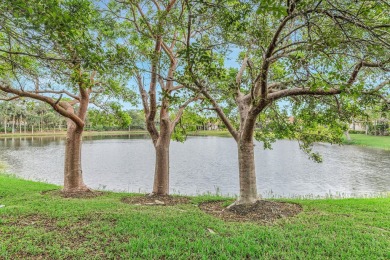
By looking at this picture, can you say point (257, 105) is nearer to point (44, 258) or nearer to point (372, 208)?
point (372, 208)

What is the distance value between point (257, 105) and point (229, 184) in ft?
28.1

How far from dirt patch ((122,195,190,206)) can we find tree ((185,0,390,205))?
1927 millimetres

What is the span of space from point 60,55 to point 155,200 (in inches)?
172

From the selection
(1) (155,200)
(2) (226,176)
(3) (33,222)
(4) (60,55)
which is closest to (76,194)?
(1) (155,200)

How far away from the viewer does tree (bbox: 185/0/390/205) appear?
3.97 m

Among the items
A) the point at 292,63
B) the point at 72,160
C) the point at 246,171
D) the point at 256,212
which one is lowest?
the point at 256,212

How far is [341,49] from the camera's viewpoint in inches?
185

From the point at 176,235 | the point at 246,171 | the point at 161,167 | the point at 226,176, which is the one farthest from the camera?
the point at 226,176

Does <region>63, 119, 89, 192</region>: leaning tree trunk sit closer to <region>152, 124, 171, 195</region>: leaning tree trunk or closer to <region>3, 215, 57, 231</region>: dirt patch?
<region>152, 124, 171, 195</region>: leaning tree trunk

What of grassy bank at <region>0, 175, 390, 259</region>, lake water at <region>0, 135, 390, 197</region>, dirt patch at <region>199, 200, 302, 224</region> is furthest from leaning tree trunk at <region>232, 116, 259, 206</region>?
lake water at <region>0, 135, 390, 197</region>

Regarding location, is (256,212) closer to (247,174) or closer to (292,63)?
(247,174)

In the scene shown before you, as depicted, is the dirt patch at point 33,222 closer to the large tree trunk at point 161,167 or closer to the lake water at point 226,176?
the large tree trunk at point 161,167

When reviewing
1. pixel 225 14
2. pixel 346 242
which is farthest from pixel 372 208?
pixel 225 14

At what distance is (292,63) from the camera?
14.9 ft
